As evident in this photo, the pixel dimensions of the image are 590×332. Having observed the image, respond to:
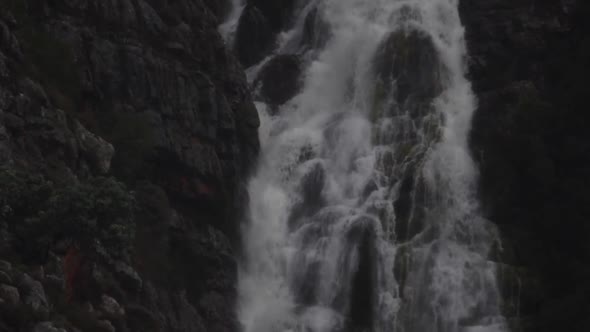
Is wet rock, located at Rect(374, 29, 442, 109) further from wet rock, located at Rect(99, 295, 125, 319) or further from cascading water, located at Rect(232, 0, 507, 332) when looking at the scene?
wet rock, located at Rect(99, 295, 125, 319)

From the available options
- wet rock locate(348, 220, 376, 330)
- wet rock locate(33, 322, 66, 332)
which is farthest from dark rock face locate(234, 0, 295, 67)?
wet rock locate(33, 322, 66, 332)

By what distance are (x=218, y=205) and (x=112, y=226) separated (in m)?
16.5

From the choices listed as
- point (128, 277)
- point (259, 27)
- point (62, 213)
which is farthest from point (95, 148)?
point (259, 27)

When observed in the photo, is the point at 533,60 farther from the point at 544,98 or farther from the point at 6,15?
the point at 6,15

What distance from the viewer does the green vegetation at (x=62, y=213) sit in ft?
81.4

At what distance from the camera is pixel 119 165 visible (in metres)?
36.1

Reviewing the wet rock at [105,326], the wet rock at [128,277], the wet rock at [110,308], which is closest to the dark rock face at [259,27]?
the wet rock at [128,277]

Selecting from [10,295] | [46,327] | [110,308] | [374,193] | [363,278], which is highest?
[374,193]

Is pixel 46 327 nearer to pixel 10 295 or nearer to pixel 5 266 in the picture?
pixel 10 295

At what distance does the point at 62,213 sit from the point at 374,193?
2233 centimetres

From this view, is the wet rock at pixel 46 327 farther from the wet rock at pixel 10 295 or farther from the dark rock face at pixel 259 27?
the dark rock face at pixel 259 27

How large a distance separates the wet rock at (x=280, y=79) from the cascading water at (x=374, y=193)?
0.76m

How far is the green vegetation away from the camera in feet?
81.4

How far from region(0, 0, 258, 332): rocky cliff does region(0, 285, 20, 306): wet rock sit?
0.04 m
